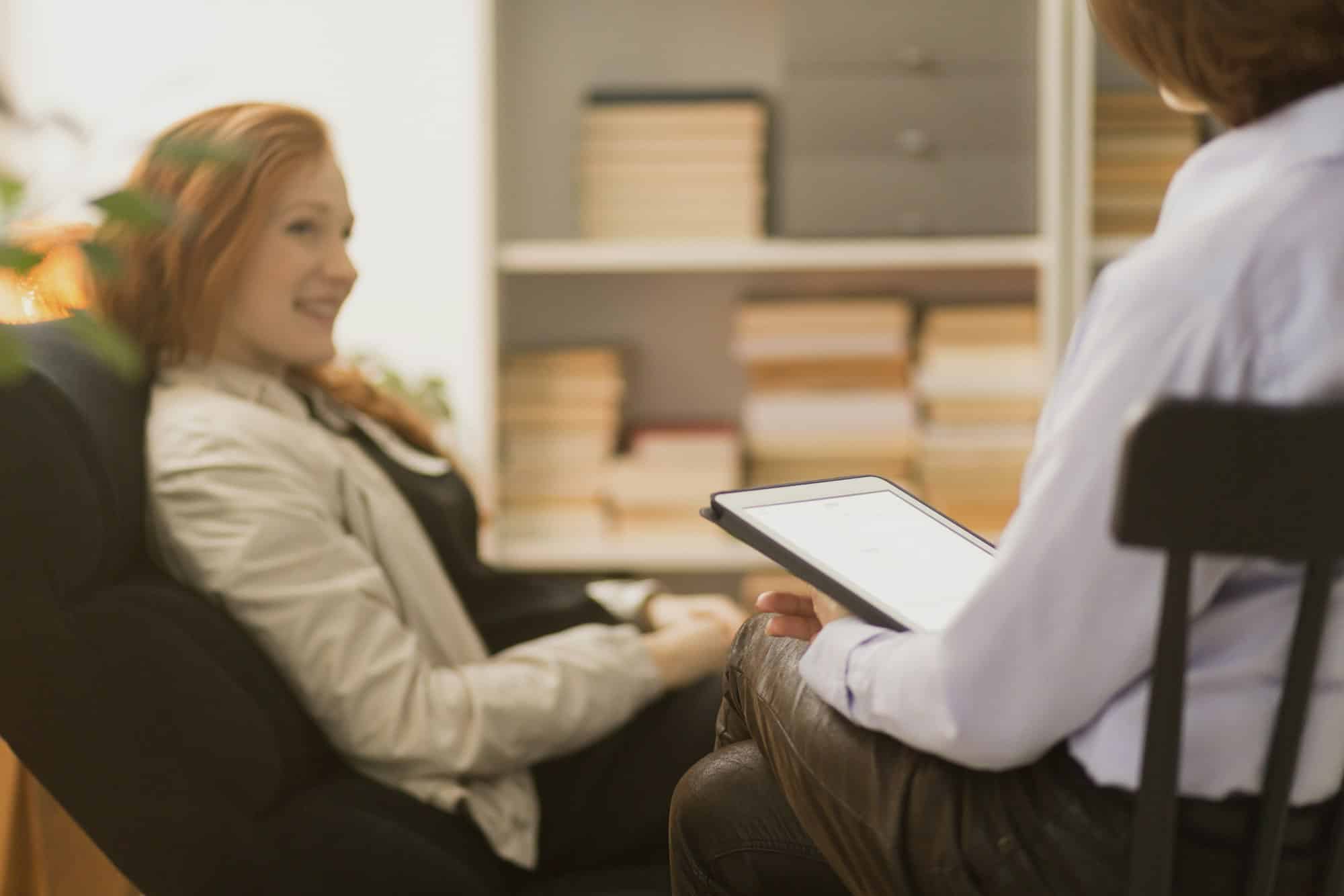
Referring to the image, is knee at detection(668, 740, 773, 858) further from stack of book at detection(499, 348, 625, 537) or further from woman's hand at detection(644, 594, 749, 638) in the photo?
stack of book at detection(499, 348, 625, 537)

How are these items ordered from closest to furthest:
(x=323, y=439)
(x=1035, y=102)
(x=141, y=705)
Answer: (x=141, y=705)
(x=323, y=439)
(x=1035, y=102)

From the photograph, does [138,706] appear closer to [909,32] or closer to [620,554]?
[620,554]

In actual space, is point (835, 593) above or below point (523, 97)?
below

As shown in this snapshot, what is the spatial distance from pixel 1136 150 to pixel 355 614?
1.68 metres

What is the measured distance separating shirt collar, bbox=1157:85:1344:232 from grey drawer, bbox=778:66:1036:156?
62.5 inches

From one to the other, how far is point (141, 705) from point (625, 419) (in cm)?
165

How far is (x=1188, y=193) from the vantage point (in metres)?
0.76

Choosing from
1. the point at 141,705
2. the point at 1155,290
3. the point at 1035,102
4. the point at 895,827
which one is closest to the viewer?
the point at 1155,290

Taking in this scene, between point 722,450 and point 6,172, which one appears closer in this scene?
point 6,172

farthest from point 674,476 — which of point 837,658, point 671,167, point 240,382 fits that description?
point 837,658

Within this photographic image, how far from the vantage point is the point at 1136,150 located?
7.63ft

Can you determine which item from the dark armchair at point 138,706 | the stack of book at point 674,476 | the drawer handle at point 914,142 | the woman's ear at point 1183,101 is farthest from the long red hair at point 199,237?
the drawer handle at point 914,142

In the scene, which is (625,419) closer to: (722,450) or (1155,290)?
(722,450)

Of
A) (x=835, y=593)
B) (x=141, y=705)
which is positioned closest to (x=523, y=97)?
(x=141, y=705)
